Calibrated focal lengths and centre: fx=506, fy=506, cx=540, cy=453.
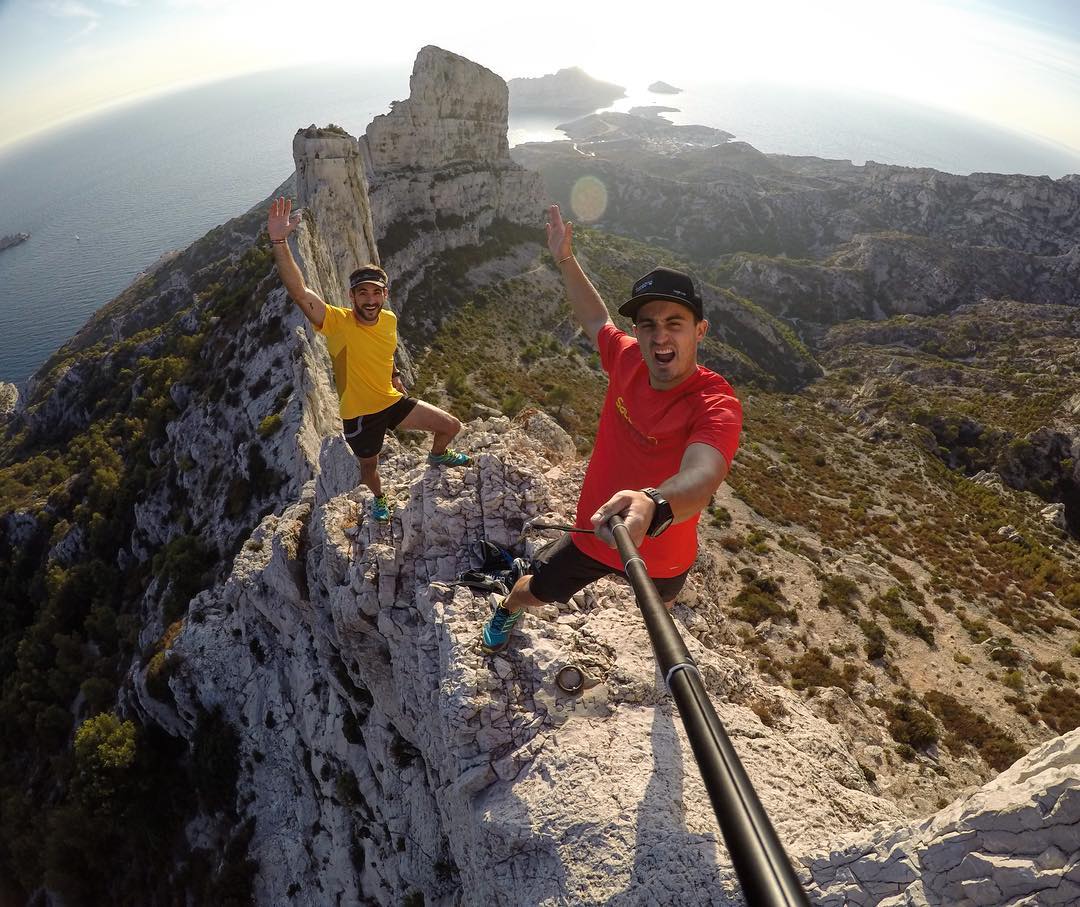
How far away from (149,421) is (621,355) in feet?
140

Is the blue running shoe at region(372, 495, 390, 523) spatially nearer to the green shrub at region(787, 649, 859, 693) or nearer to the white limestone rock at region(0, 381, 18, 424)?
the green shrub at region(787, 649, 859, 693)

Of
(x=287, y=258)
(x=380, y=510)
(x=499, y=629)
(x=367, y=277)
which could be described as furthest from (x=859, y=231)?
(x=499, y=629)

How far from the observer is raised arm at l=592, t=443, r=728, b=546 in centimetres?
379

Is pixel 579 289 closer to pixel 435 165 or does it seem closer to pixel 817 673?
pixel 817 673

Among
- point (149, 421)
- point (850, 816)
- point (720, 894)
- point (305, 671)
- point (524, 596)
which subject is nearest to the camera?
point (720, 894)

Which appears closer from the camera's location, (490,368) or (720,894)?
(720,894)

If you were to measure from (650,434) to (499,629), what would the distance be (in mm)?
3683

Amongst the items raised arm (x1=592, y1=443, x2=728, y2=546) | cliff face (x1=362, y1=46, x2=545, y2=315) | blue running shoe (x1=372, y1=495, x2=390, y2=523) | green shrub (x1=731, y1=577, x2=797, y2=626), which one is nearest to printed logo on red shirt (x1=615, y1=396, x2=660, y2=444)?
raised arm (x1=592, y1=443, x2=728, y2=546)

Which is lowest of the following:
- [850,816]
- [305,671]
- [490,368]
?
[490,368]

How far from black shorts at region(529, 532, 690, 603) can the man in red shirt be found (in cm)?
1

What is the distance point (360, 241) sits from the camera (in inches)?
1620

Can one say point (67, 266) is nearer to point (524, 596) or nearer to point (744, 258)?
point (744, 258)

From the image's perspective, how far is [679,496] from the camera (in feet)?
13.6

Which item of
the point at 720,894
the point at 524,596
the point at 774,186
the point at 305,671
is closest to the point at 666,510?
the point at 524,596
